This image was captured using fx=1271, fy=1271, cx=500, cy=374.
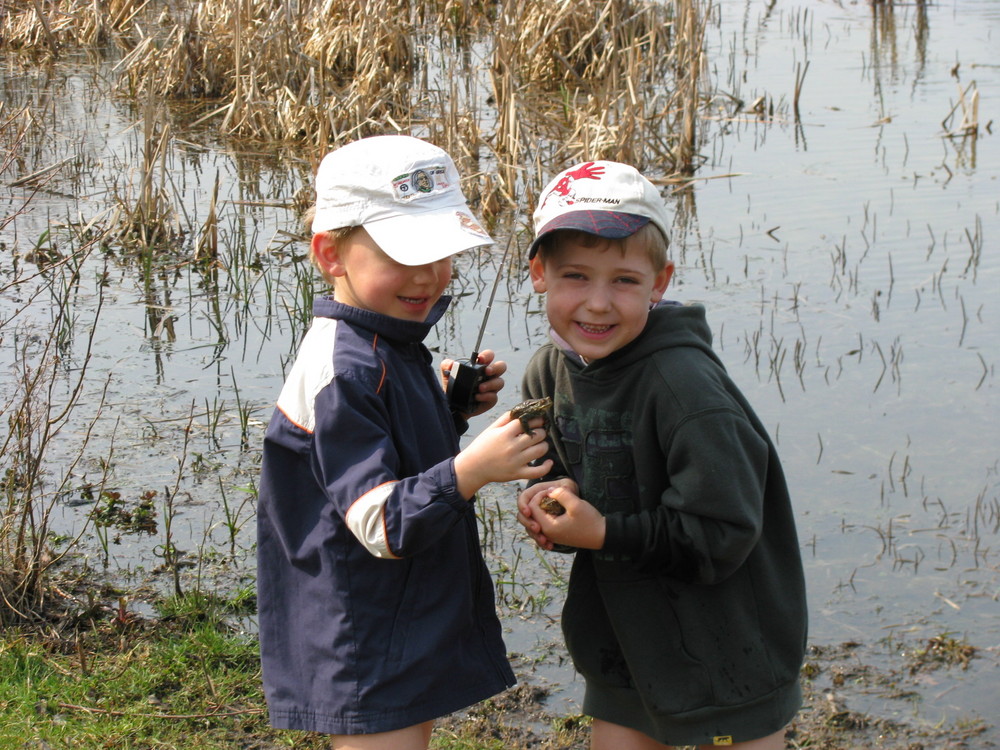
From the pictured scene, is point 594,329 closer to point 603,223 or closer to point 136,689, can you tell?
point 603,223

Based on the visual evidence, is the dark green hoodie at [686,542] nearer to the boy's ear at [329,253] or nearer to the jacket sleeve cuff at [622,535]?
the jacket sleeve cuff at [622,535]

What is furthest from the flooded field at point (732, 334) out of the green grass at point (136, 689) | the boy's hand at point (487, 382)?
the boy's hand at point (487, 382)

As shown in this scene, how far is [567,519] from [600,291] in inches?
18.0

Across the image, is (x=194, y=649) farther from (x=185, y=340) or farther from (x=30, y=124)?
(x=30, y=124)

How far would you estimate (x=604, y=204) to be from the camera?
2.45 meters

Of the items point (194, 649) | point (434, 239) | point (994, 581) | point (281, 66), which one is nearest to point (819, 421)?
point (994, 581)

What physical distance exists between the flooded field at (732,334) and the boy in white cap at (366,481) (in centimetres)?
129

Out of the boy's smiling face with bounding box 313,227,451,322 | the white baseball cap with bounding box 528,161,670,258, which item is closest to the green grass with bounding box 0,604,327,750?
the boy's smiling face with bounding box 313,227,451,322

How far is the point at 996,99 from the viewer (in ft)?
34.6

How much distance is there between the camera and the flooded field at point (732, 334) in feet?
13.8

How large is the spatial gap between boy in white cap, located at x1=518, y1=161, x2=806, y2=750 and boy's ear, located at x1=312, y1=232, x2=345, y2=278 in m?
0.40

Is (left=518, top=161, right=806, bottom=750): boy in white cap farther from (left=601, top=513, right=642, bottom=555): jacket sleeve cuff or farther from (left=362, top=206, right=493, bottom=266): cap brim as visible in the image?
(left=362, top=206, right=493, bottom=266): cap brim

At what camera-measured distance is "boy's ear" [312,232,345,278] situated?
8.25 feet

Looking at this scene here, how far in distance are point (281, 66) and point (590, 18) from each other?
279cm
